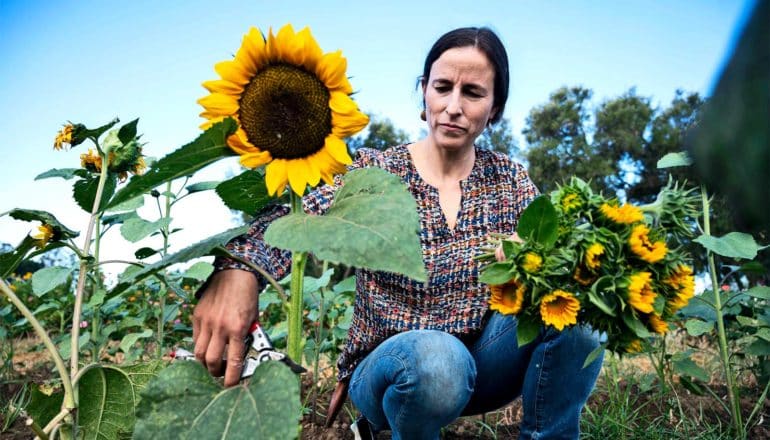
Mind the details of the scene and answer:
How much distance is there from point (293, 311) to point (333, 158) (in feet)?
0.71

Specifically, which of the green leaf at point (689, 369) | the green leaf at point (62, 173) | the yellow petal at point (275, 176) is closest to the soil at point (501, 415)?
the green leaf at point (689, 369)

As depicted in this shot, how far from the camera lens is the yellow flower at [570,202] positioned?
108cm

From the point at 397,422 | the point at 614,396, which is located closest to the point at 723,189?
the point at 397,422

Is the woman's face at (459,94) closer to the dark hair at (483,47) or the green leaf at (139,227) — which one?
the dark hair at (483,47)

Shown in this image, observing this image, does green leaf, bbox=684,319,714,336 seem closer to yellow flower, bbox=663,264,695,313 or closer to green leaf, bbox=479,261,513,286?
yellow flower, bbox=663,264,695,313

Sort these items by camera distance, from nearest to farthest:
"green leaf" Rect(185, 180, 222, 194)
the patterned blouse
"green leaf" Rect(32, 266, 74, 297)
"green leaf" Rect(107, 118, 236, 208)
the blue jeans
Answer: "green leaf" Rect(107, 118, 236, 208) → the blue jeans → "green leaf" Rect(32, 266, 74, 297) → the patterned blouse → "green leaf" Rect(185, 180, 222, 194)

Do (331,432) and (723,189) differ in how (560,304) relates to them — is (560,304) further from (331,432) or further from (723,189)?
(331,432)

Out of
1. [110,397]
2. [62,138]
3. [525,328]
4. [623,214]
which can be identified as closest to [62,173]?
[62,138]

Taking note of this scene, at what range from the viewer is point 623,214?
105cm

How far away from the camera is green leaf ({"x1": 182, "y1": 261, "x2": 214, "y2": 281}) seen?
1593mm

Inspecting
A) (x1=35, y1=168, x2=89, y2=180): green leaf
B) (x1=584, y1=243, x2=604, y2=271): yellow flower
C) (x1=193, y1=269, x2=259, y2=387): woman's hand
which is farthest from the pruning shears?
(x1=35, y1=168, x2=89, y2=180): green leaf

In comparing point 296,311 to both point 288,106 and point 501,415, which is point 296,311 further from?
point 501,415

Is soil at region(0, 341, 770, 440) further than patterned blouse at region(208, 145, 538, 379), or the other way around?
soil at region(0, 341, 770, 440)

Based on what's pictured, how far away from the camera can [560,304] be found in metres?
1.09
